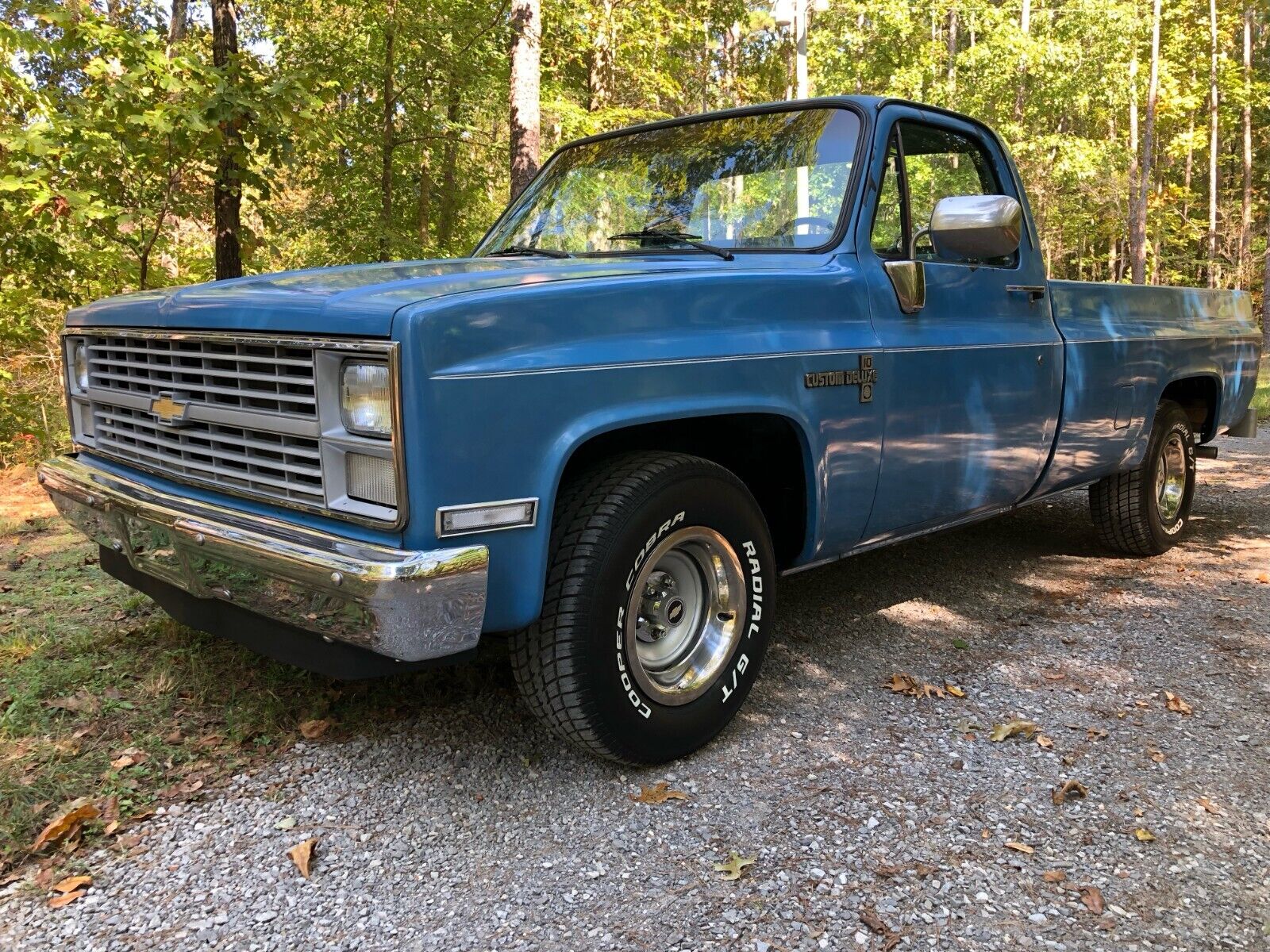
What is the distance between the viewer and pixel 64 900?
218 centimetres

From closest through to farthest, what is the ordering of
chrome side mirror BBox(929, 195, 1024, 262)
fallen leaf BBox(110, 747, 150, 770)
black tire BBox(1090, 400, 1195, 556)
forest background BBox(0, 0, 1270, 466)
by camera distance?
fallen leaf BBox(110, 747, 150, 770)
chrome side mirror BBox(929, 195, 1024, 262)
black tire BBox(1090, 400, 1195, 556)
forest background BBox(0, 0, 1270, 466)

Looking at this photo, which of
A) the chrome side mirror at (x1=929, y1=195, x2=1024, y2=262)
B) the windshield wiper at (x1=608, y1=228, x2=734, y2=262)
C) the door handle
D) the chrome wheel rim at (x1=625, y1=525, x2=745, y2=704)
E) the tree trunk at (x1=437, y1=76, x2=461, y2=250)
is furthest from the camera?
the tree trunk at (x1=437, y1=76, x2=461, y2=250)

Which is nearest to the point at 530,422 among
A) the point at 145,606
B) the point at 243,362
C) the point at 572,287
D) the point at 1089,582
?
the point at 572,287

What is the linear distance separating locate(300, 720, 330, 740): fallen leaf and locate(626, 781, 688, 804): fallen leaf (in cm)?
101

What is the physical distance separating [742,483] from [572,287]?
0.84m

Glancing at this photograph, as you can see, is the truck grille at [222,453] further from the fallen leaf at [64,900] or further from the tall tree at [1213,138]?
the tall tree at [1213,138]

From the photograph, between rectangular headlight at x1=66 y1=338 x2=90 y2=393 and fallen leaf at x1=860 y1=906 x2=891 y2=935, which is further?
rectangular headlight at x1=66 y1=338 x2=90 y2=393

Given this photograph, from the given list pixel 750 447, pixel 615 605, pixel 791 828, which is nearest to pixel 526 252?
pixel 750 447

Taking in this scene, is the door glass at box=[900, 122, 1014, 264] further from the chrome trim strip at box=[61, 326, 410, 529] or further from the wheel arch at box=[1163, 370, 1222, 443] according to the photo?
the chrome trim strip at box=[61, 326, 410, 529]

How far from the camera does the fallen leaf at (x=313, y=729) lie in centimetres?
297

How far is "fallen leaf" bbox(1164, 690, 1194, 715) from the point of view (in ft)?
10.7

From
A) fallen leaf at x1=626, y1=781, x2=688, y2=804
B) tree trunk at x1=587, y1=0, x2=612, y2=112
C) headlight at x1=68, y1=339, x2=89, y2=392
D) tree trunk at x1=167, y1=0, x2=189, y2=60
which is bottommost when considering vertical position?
fallen leaf at x1=626, y1=781, x2=688, y2=804

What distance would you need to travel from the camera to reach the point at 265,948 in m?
2.04

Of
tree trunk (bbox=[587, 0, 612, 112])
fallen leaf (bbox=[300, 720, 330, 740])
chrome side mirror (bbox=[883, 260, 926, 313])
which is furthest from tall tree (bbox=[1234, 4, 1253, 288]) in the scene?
fallen leaf (bbox=[300, 720, 330, 740])
